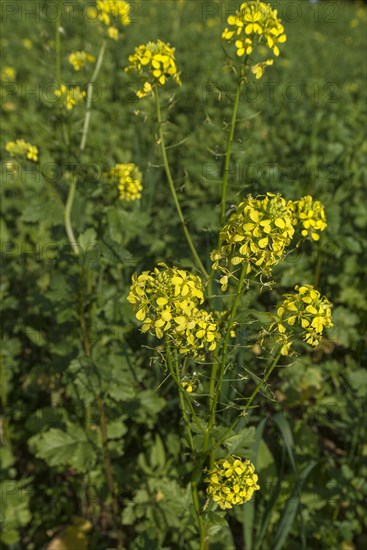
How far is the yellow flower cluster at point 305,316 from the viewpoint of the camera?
4.17 feet

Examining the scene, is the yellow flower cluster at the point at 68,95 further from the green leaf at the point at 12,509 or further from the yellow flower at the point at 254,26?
the green leaf at the point at 12,509

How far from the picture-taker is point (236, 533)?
8.38 feet

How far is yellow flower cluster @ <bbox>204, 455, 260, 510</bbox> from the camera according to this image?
1.39 meters

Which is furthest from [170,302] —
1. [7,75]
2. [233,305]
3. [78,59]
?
[7,75]

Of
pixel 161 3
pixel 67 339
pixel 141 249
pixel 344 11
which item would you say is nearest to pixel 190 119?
pixel 141 249

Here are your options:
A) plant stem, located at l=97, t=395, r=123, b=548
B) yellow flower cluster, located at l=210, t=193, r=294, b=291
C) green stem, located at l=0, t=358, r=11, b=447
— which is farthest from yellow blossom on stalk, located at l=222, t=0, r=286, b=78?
green stem, located at l=0, t=358, r=11, b=447

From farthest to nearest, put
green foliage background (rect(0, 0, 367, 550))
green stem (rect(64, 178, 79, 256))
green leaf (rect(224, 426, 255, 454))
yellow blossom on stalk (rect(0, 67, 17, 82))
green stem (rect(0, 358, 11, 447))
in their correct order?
yellow blossom on stalk (rect(0, 67, 17, 82)), green stem (rect(0, 358, 11, 447)), green stem (rect(64, 178, 79, 256)), green foliage background (rect(0, 0, 367, 550)), green leaf (rect(224, 426, 255, 454))

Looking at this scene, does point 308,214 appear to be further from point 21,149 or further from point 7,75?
point 7,75

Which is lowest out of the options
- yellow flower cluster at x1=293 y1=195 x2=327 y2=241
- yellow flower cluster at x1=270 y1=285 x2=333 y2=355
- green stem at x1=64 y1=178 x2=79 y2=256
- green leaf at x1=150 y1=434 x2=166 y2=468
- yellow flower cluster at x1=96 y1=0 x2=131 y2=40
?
green leaf at x1=150 y1=434 x2=166 y2=468

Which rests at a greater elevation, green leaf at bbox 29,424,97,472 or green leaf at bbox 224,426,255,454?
green leaf at bbox 224,426,255,454

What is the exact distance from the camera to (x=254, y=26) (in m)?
1.62

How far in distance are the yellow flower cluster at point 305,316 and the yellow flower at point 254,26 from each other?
2.80 ft

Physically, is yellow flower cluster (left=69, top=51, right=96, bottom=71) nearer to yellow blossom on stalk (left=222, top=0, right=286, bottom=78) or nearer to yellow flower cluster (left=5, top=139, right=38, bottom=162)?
yellow flower cluster (left=5, top=139, right=38, bottom=162)

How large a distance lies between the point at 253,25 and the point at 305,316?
100cm
